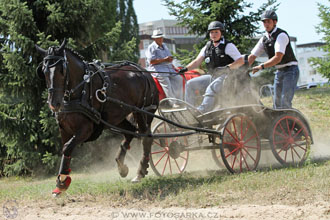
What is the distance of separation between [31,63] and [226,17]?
22.9 feet

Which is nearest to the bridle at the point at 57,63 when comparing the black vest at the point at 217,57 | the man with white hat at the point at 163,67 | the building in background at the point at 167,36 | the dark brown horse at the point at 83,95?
the dark brown horse at the point at 83,95

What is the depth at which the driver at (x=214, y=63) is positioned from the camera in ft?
24.8

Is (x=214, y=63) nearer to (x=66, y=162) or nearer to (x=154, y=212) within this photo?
(x=66, y=162)

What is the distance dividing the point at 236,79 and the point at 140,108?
1694mm

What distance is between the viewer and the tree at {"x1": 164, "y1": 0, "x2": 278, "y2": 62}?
14820mm

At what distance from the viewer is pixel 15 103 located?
11.7 metres

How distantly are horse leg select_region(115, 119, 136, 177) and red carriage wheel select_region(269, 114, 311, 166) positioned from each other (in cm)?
245

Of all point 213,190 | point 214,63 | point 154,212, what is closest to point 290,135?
point 214,63

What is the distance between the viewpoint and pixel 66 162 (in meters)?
6.35

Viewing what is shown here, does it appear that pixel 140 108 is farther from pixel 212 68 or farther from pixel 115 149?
pixel 115 149

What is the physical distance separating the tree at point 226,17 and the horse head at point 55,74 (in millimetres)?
9165

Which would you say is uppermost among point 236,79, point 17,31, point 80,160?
point 17,31

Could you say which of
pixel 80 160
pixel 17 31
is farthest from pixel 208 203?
pixel 17 31

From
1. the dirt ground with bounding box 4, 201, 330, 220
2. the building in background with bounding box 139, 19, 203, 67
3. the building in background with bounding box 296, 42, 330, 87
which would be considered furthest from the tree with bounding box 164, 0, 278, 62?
the building in background with bounding box 296, 42, 330, 87
